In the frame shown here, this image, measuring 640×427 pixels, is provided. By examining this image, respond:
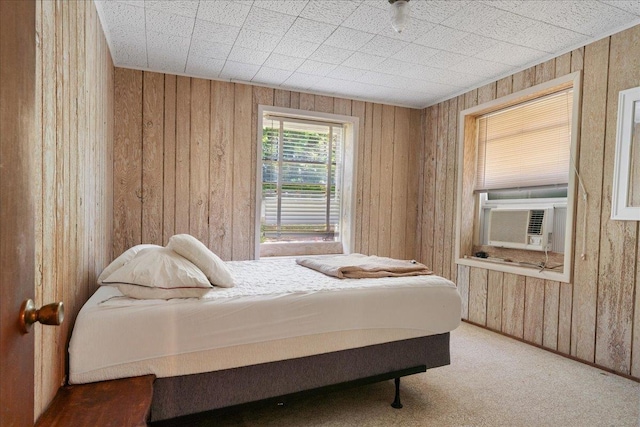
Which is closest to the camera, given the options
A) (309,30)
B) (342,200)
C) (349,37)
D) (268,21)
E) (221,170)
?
(268,21)

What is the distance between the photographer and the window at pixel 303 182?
13.4 feet

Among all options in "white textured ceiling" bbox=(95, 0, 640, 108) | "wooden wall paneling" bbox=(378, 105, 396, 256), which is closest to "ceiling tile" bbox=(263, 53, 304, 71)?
"white textured ceiling" bbox=(95, 0, 640, 108)

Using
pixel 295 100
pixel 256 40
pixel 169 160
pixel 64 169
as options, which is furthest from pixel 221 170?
pixel 64 169

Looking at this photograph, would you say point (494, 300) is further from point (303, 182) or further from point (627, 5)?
point (627, 5)

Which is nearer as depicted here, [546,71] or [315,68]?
[546,71]

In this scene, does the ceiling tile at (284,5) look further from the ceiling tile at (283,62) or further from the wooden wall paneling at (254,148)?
the wooden wall paneling at (254,148)

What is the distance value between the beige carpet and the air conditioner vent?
111cm

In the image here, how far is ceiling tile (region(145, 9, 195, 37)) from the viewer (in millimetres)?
2510

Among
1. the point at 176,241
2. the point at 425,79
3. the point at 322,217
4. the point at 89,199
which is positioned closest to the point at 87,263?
the point at 89,199

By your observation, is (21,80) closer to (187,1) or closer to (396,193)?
(187,1)

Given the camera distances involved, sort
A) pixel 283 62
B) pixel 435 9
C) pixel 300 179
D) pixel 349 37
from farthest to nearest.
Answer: pixel 300 179
pixel 283 62
pixel 349 37
pixel 435 9

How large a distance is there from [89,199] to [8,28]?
1620mm

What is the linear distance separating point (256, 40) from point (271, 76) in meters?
0.80

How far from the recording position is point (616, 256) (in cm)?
262
